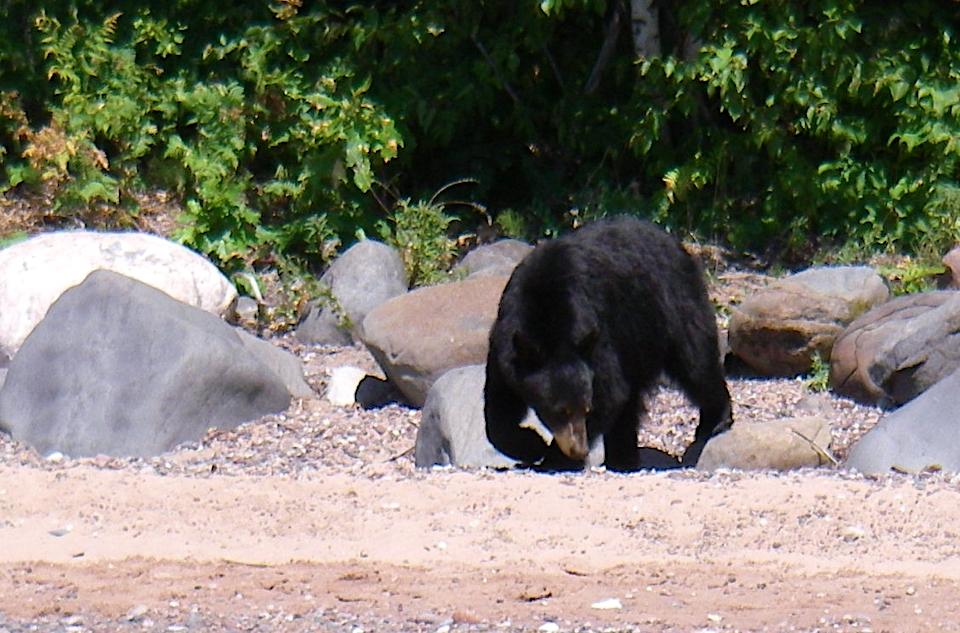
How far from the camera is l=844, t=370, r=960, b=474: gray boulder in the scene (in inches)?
310

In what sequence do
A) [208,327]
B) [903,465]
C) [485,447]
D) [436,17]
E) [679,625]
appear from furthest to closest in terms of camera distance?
[436,17]
[208,327]
[485,447]
[903,465]
[679,625]

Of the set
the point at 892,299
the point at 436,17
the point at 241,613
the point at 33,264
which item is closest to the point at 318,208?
the point at 436,17

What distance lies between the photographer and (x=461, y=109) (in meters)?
13.2

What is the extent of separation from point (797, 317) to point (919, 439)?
2.59 metres

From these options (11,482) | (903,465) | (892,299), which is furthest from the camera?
(892,299)

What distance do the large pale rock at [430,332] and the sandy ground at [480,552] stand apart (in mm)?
2385

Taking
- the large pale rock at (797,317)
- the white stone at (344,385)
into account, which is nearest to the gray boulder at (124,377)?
the white stone at (344,385)

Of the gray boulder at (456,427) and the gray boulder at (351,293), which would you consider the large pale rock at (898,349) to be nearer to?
the gray boulder at (456,427)

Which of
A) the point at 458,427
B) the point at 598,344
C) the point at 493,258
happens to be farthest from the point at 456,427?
the point at 493,258

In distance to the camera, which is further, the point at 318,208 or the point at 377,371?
the point at 318,208

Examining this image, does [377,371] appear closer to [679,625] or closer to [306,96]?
[306,96]

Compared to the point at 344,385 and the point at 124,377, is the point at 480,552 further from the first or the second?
the point at 344,385

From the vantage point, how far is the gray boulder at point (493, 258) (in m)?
12.1

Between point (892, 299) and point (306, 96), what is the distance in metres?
5.02
